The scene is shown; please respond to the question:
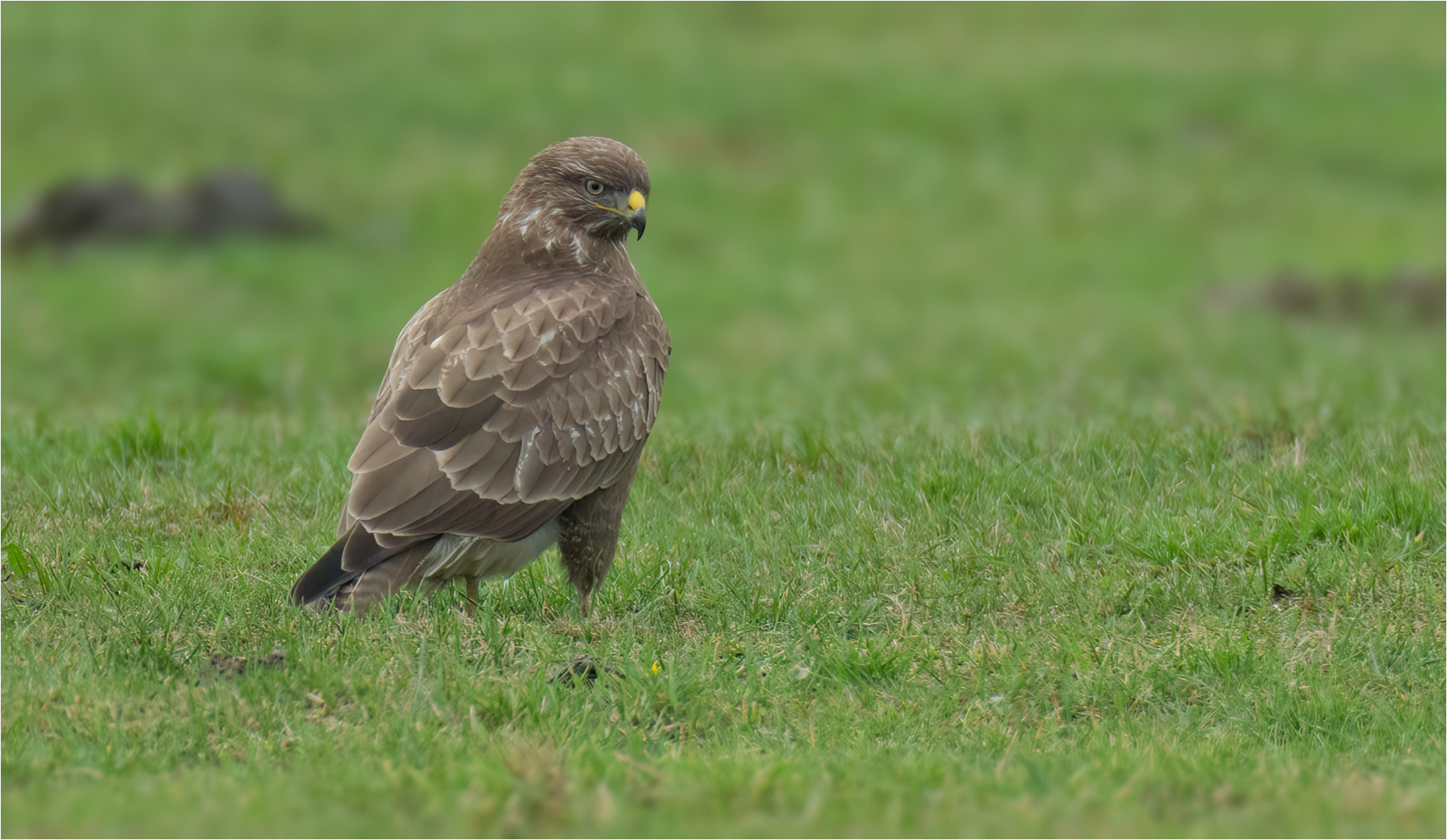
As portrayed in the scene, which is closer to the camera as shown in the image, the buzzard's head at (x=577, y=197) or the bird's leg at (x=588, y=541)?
the bird's leg at (x=588, y=541)

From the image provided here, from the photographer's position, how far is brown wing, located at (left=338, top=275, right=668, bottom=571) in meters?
6.17

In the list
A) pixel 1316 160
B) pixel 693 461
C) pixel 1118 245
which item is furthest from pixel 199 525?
pixel 1316 160

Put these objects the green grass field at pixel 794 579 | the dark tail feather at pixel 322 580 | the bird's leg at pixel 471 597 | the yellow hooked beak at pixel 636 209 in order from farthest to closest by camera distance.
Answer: the yellow hooked beak at pixel 636 209
the bird's leg at pixel 471 597
the dark tail feather at pixel 322 580
the green grass field at pixel 794 579

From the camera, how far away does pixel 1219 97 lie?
2902 cm

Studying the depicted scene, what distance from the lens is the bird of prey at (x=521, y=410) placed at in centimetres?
616

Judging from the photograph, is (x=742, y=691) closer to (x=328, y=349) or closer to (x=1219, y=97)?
(x=328, y=349)

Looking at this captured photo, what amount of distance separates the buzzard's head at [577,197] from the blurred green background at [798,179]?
5.31 metres

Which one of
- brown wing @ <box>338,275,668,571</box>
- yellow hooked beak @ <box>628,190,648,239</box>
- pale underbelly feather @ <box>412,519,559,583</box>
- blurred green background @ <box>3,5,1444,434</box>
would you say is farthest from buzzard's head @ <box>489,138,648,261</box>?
blurred green background @ <box>3,5,1444,434</box>

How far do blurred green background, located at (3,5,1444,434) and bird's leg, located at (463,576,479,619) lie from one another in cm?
584

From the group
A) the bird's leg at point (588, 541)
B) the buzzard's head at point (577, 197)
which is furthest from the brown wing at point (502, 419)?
the buzzard's head at point (577, 197)

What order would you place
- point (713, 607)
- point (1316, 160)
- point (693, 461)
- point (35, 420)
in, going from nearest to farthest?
point (713, 607), point (693, 461), point (35, 420), point (1316, 160)

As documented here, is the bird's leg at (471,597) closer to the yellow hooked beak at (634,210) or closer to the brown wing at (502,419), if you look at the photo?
the brown wing at (502,419)

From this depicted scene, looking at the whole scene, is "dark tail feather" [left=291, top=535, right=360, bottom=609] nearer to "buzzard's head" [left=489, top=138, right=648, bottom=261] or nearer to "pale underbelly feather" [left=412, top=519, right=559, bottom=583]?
"pale underbelly feather" [left=412, top=519, right=559, bottom=583]

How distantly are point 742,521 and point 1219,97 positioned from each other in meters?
Result: 24.7
